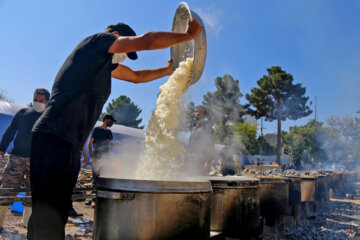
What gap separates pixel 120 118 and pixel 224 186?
51.3m

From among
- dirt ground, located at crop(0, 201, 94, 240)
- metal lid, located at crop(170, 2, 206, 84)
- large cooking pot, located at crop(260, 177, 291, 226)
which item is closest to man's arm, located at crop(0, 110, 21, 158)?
dirt ground, located at crop(0, 201, 94, 240)

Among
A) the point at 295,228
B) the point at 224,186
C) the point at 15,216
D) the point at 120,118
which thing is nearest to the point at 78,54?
the point at 224,186

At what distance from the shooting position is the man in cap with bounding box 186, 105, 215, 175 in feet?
16.5

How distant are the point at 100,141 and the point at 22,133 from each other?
1.54 meters

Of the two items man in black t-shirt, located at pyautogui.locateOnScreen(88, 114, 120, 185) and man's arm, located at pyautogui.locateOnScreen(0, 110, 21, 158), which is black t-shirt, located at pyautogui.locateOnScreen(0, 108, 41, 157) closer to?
man's arm, located at pyautogui.locateOnScreen(0, 110, 21, 158)

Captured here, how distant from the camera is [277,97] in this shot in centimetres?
3288

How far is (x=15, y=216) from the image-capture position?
4.62m

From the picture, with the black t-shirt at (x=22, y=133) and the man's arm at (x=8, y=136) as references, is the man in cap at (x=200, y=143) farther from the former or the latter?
the man's arm at (x=8, y=136)

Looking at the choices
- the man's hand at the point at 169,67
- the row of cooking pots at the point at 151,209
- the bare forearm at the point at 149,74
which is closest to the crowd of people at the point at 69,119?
the row of cooking pots at the point at 151,209

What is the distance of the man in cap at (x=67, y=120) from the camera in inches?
64.1

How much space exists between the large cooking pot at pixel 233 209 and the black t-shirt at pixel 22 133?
10.2 ft

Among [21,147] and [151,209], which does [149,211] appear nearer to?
[151,209]

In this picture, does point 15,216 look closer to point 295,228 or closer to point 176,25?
point 176,25

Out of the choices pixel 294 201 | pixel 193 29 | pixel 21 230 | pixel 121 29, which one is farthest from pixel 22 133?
pixel 294 201
